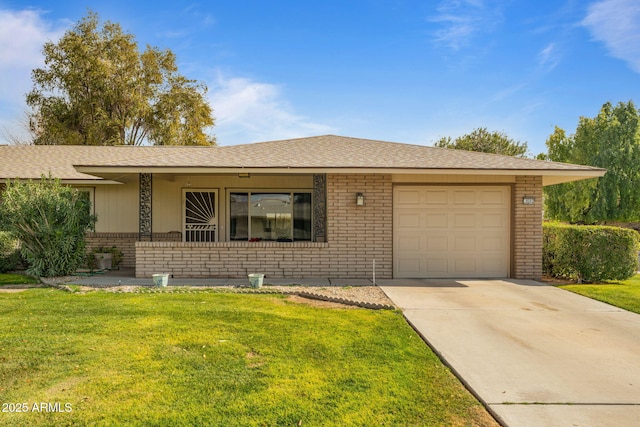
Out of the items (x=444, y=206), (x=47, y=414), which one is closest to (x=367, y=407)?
(x=47, y=414)

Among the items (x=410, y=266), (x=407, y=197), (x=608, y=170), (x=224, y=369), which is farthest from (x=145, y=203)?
(x=608, y=170)

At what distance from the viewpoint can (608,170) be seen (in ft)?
103

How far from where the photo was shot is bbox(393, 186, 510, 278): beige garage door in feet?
33.9

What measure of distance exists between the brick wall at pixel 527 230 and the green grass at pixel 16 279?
11803 mm

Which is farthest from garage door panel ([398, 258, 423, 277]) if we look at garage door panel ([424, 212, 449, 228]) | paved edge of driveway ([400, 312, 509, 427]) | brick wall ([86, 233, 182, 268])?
brick wall ([86, 233, 182, 268])

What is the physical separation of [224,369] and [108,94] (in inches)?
1117

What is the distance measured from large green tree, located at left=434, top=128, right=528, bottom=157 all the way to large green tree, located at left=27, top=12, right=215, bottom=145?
27.4 meters

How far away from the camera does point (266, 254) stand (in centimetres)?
999

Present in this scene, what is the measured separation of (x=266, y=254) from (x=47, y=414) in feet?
22.6

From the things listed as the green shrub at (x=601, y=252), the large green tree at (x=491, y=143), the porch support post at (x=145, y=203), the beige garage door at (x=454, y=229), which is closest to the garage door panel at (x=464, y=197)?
the beige garage door at (x=454, y=229)

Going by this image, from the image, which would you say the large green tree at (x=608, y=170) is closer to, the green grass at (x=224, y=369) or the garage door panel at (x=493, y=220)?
the garage door panel at (x=493, y=220)

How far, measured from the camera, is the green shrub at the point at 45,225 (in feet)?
31.2

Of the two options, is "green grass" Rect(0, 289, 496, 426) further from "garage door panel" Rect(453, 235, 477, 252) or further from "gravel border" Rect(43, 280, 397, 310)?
"garage door panel" Rect(453, 235, 477, 252)

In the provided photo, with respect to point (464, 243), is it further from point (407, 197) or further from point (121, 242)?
point (121, 242)
